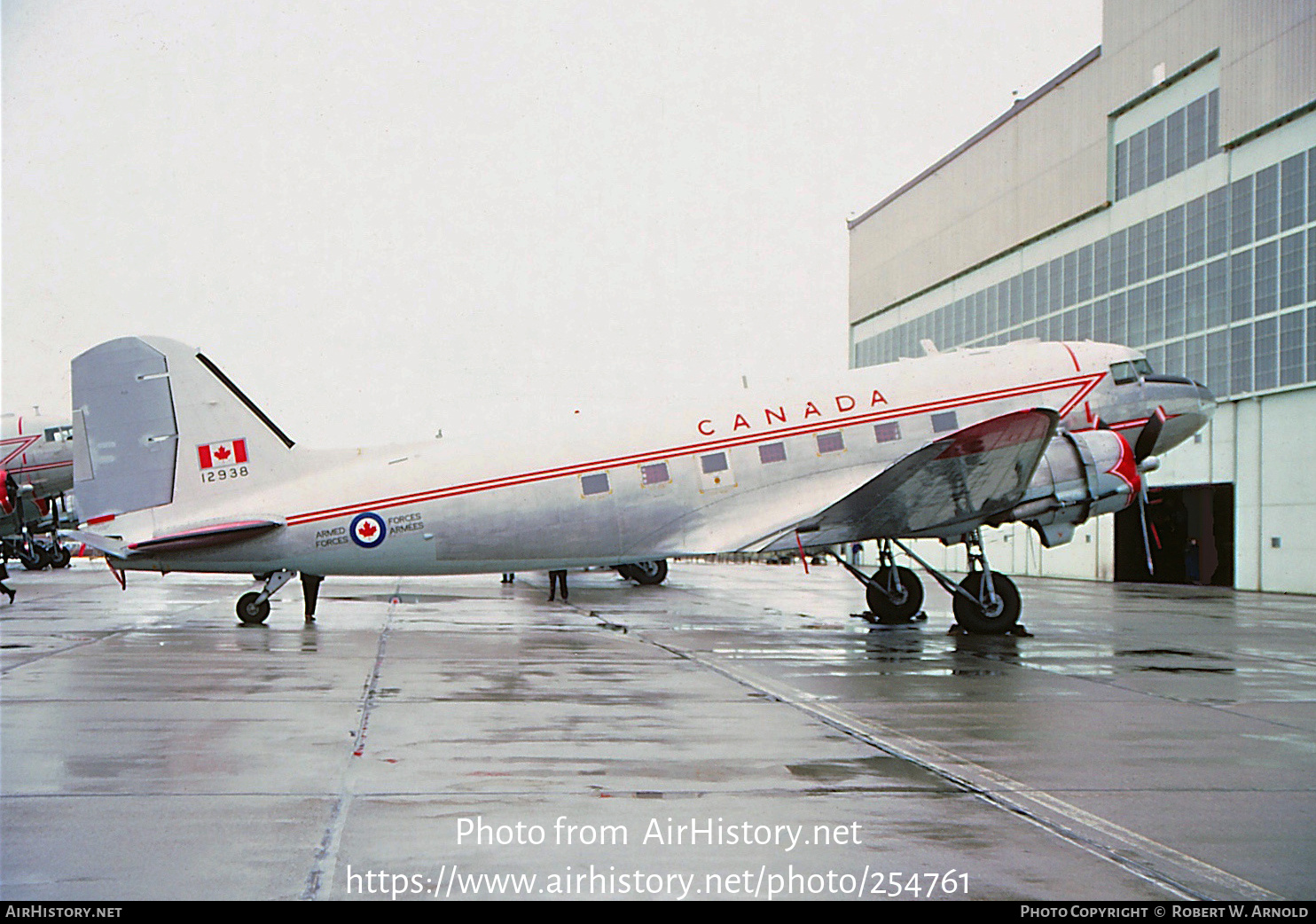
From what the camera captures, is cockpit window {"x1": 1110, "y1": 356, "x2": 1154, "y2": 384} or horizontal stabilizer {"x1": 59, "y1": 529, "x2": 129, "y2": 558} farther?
cockpit window {"x1": 1110, "y1": 356, "x2": 1154, "y2": 384}

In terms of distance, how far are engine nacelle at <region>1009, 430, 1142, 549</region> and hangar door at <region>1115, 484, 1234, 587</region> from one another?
23.0 metres

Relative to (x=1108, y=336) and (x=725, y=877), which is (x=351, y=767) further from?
(x=1108, y=336)

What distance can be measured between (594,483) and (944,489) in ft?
18.1

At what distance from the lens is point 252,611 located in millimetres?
19938

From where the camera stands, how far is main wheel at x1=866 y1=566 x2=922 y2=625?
834 inches

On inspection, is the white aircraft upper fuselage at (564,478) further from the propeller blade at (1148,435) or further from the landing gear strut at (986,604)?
the landing gear strut at (986,604)

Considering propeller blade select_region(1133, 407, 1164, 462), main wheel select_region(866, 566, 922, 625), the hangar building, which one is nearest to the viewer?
propeller blade select_region(1133, 407, 1164, 462)

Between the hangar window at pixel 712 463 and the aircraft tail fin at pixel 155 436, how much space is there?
6.82 m

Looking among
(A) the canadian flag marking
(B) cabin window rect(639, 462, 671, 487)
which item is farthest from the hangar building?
(A) the canadian flag marking

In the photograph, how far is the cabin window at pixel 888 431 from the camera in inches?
767

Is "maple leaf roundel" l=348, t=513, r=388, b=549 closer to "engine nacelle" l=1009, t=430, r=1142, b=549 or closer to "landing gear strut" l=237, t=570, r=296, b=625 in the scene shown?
"landing gear strut" l=237, t=570, r=296, b=625

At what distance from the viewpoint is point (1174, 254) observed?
41.0 m
